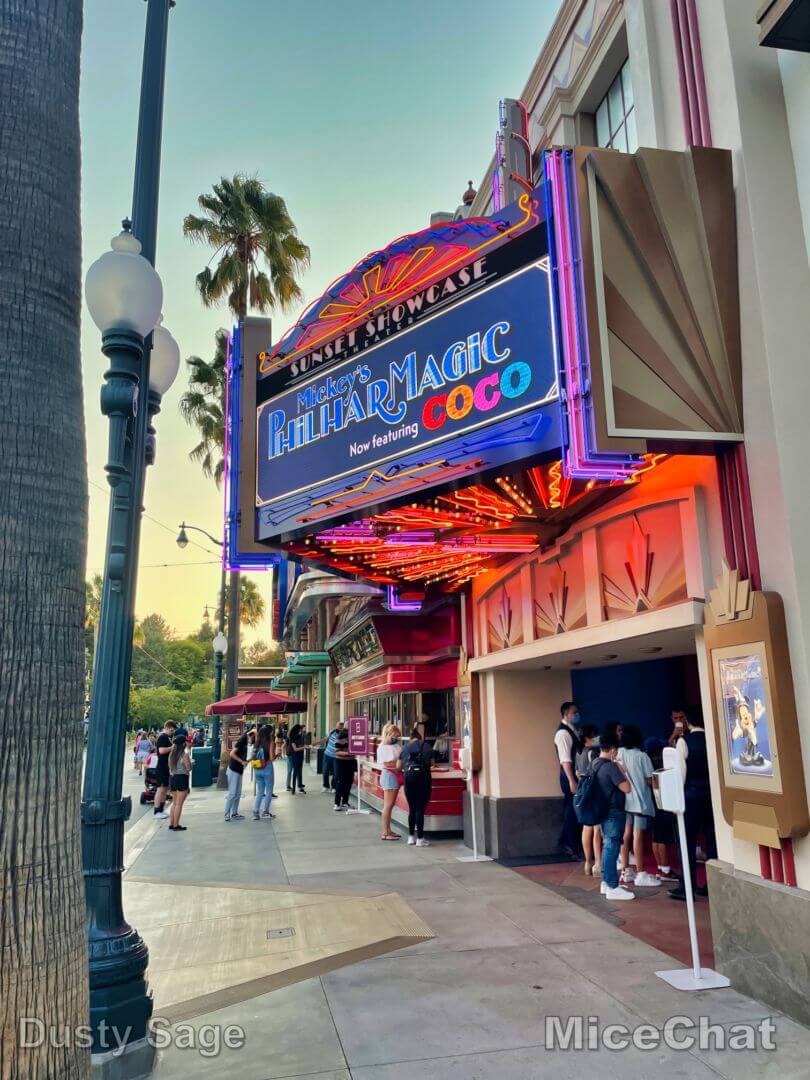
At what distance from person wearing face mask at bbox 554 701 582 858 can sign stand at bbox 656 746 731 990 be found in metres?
3.71

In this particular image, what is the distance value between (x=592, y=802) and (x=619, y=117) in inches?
312

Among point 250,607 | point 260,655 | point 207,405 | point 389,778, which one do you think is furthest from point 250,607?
point 260,655

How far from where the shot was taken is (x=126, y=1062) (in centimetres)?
459

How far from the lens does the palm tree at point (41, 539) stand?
249 centimetres

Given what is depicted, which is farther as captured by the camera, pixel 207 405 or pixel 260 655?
pixel 260 655

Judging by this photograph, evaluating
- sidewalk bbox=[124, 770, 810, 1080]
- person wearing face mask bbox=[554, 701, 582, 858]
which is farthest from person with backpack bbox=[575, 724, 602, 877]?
sidewalk bbox=[124, 770, 810, 1080]

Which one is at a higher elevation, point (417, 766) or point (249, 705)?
point (249, 705)

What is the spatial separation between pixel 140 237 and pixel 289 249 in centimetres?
1868

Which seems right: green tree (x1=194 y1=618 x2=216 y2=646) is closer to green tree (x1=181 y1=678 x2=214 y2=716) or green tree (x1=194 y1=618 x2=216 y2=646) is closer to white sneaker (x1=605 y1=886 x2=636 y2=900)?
green tree (x1=181 y1=678 x2=214 y2=716)

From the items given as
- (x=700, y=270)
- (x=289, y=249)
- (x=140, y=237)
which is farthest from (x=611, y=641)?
(x=289, y=249)

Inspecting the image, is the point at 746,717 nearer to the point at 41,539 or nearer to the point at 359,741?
the point at 41,539

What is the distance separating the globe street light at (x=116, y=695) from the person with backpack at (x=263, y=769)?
1066 cm

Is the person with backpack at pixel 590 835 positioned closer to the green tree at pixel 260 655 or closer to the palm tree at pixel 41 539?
the palm tree at pixel 41 539

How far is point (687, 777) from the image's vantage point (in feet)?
27.8
